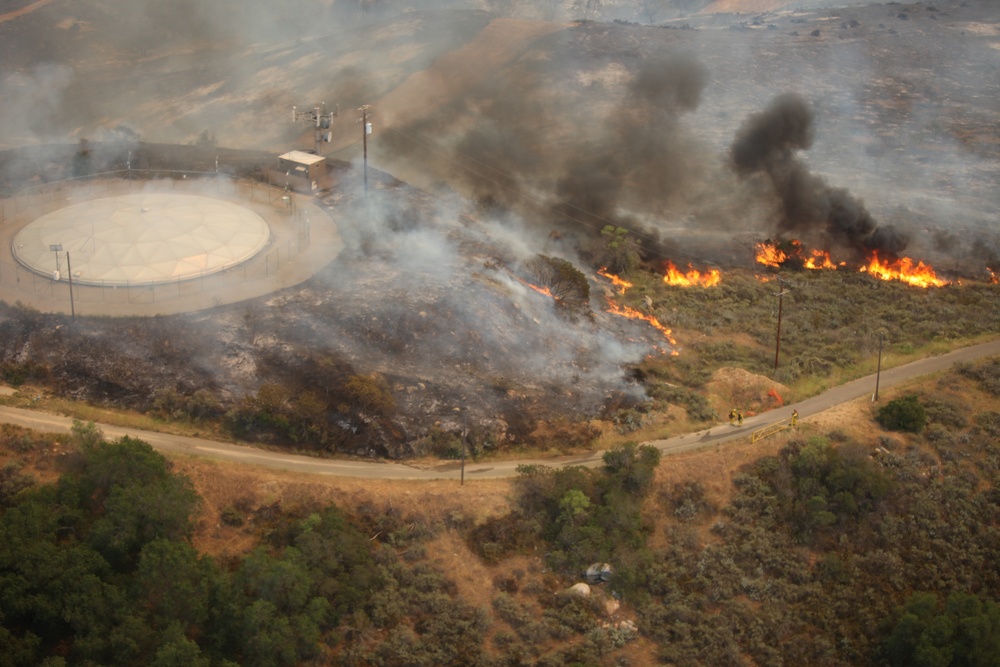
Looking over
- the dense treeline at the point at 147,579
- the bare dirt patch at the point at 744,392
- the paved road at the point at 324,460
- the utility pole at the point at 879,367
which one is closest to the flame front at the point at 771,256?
the utility pole at the point at 879,367

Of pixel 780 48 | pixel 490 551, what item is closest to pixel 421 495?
pixel 490 551

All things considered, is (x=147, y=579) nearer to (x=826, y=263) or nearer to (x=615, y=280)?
(x=615, y=280)

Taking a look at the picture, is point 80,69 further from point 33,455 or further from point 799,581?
point 799,581

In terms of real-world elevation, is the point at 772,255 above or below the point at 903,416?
below

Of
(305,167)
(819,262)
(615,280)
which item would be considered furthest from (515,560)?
(819,262)

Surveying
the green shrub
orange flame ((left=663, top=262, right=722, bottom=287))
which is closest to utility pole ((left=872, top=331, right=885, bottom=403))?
the green shrub

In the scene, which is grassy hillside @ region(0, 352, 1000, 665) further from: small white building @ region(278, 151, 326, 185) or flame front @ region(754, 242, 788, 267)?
small white building @ region(278, 151, 326, 185)
